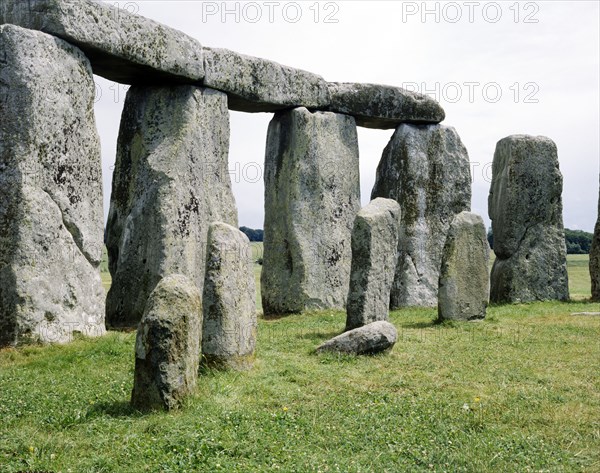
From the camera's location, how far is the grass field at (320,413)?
7754 millimetres

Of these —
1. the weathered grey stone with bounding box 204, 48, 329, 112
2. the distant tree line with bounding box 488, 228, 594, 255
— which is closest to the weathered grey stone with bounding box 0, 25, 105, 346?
the weathered grey stone with bounding box 204, 48, 329, 112

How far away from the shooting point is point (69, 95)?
1439 cm

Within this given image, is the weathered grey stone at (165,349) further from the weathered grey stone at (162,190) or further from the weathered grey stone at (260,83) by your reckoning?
the weathered grey stone at (260,83)

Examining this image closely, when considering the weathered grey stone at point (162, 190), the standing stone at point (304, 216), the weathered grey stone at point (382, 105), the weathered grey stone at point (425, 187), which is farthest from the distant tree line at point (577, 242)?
the weathered grey stone at point (162, 190)

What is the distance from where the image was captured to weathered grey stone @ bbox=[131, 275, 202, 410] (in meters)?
8.94

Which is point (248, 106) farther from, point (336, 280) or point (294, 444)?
point (294, 444)

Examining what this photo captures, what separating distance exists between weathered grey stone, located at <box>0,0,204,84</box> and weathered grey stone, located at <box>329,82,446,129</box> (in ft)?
17.2

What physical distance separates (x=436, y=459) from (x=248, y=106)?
13.5 m

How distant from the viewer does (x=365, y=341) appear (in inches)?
497

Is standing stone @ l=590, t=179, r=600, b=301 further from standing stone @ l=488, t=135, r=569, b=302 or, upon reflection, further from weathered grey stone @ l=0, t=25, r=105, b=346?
weathered grey stone @ l=0, t=25, r=105, b=346

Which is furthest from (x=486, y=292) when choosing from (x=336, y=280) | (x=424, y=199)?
(x=424, y=199)

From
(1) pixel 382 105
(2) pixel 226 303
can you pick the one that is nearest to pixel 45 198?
(2) pixel 226 303

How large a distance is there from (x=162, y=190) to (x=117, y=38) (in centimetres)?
331

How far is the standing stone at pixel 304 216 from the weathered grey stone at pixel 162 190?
2.44 m
